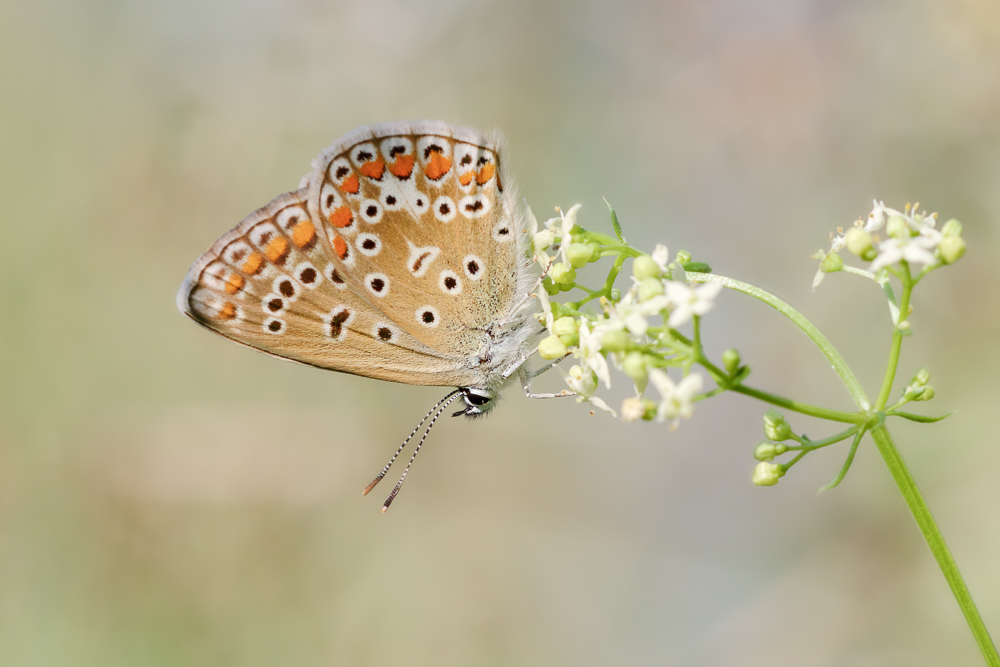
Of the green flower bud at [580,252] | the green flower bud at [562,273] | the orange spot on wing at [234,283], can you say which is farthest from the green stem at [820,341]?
the orange spot on wing at [234,283]

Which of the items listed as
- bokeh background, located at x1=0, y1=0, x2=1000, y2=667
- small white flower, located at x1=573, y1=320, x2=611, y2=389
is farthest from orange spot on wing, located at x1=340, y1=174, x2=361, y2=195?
bokeh background, located at x1=0, y1=0, x2=1000, y2=667

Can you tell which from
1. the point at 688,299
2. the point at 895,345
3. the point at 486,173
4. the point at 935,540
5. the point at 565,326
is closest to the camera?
the point at 935,540

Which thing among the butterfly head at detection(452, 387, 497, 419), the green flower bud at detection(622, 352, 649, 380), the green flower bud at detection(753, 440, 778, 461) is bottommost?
the green flower bud at detection(753, 440, 778, 461)

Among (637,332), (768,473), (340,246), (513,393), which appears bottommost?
(768,473)

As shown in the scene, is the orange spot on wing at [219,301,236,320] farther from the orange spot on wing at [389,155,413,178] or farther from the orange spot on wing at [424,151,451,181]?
the orange spot on wing at [424,151,451,181]

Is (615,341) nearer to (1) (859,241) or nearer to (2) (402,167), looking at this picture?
(1) (859,241)

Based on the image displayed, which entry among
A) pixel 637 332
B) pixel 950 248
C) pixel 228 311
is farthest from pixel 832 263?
pixel 228 311
